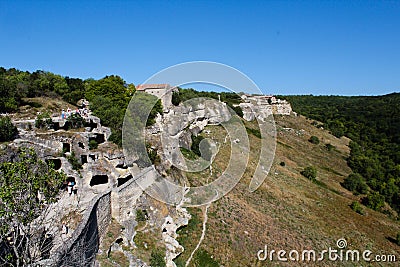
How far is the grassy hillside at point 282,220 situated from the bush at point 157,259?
2.09 metres

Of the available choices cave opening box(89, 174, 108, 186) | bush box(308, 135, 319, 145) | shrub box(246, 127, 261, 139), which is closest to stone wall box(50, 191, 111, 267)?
cave opening box(89, 174, 108, 186)

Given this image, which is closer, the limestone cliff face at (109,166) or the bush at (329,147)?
the limestone cliff face at (109,166)

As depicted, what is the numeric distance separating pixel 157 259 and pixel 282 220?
17.6 m

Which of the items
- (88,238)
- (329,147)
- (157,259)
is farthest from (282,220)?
(329,147)

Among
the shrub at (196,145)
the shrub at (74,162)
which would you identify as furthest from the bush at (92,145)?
the shrub at (196,145)

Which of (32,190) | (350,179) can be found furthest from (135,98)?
(350,179)

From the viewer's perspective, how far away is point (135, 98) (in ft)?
129

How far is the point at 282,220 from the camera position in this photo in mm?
31594

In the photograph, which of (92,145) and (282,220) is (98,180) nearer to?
(92,145)

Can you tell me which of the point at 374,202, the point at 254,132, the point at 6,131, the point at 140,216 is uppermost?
the point at 6,131

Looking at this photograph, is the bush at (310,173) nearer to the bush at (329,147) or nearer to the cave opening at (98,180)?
the bush at (329,147)

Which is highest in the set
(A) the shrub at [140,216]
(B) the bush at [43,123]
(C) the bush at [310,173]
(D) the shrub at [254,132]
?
(B) the bush at [43,123]

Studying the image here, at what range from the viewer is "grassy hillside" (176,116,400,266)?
76.4ft

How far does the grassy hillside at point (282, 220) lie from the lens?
2330cm
